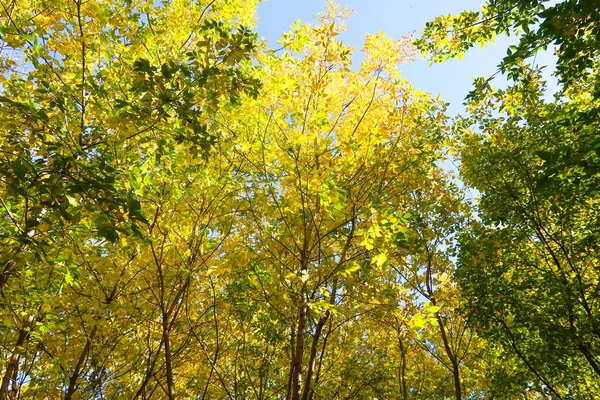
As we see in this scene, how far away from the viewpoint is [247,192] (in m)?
3.83

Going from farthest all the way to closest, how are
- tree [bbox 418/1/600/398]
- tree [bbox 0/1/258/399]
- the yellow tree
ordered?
tree [bbox 418/1/600/398], the yellow tree, tree [bbox 0/1/258/399]

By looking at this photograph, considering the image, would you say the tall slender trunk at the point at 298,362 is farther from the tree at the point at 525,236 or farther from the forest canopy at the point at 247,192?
the tree at the point at 525,236

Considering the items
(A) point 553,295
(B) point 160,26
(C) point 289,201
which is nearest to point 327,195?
(C) point 289,201

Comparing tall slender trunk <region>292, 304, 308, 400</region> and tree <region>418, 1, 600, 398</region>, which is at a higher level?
tree <region>418, 1, 600, 398</region>

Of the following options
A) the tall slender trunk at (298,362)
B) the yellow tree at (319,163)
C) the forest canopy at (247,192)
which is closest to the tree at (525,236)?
the forest canopy at (247,192)

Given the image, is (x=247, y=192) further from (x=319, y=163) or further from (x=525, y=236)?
(x=525, y=236)

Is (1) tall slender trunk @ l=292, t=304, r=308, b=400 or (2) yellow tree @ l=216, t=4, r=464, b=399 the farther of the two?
(2) yellow tree @ l=216, t=4, r=464, b=399

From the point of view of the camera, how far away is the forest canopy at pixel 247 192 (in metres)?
2.48


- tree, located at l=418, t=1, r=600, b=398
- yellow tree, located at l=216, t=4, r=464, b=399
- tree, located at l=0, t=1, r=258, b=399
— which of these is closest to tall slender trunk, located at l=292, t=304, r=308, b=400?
yellow tree, located at l=216, t=4, r=464, b=399

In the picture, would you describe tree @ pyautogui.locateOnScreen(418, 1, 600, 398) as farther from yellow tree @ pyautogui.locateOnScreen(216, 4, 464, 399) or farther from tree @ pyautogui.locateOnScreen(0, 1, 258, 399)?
tree @ pyautogui.locateOnScreen(0, 1, 258, 399)

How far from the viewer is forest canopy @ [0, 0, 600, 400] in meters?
2.48

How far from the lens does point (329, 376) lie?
6.41 m

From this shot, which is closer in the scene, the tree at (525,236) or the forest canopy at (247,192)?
the forest canopy at (247,192)

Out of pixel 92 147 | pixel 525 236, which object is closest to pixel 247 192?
pixel 92 147
